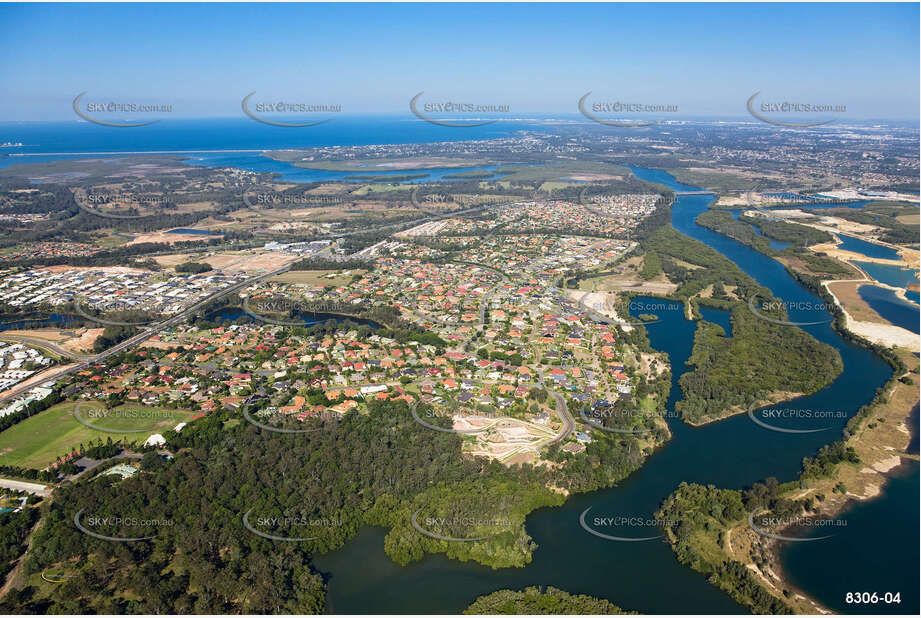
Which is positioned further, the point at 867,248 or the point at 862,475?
the point at 867,248

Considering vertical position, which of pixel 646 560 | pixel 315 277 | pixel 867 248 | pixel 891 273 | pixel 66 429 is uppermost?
pixel 315 277

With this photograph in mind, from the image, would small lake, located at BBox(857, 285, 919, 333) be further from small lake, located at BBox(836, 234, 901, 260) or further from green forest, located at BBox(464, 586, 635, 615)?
green forest, located at BBox(464, 586, 635, 615)

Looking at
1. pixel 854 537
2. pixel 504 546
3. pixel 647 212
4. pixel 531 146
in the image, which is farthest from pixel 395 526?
pixel 531 146

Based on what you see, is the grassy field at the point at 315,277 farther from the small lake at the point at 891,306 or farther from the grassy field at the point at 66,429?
the small lake at the point at 891,306

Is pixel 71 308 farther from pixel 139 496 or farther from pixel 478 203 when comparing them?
pixel 478 203

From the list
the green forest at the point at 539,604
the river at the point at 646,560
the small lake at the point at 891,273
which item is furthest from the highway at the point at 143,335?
the small lake at the point at 891,273

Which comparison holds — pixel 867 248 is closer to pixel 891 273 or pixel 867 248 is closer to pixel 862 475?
pixel 891 273

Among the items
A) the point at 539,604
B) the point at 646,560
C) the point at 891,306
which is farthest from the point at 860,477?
the point at 891,306
